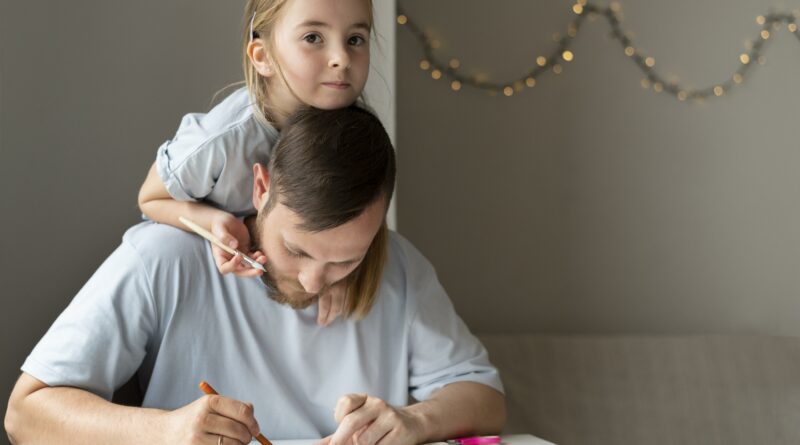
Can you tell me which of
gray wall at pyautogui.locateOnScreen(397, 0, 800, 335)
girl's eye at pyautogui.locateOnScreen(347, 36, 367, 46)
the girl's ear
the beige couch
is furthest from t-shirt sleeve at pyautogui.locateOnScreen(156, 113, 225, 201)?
gray wall at pyautogui.locateOnScreen(397, 0, 800, 335)

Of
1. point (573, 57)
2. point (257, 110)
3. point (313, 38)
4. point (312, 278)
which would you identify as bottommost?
point (312, 278)

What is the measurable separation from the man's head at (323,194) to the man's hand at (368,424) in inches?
7.1

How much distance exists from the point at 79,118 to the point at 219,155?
0.43 meters

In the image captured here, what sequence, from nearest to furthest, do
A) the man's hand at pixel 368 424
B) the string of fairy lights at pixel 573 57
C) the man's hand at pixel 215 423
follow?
the man's hand at pixel 215 423 < the man's hand at pixel 368 424 < the string of fairy lights at pixel 573 57

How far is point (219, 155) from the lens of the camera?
1.44m

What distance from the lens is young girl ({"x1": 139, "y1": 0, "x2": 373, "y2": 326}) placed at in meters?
1.40

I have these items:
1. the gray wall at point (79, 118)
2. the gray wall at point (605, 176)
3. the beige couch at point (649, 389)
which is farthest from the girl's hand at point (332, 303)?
the gray wall at point (605, 176)

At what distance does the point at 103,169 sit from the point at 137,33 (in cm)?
26

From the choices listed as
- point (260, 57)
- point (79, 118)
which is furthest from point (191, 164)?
point (79, 118)

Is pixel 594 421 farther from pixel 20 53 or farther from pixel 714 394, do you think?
pixel 20 53

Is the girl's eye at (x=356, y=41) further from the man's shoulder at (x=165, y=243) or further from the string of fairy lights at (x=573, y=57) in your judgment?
the string of fairy lights at (x=573, y=57)

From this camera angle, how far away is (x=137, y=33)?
1.79 m

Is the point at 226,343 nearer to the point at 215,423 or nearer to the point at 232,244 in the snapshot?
the point at 232,244

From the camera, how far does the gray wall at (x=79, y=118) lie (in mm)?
1665
